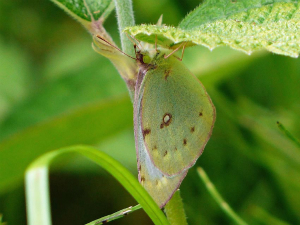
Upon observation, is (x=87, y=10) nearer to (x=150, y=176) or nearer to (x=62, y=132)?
(x=150, y=176)

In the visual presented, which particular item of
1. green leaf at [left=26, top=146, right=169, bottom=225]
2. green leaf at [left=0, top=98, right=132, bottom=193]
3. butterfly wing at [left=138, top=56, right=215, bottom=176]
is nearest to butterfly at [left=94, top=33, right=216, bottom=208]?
butterfly wing at [left=138, top=56, right=215, bottom=176]

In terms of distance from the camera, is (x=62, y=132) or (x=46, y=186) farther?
(x=62, y=132)

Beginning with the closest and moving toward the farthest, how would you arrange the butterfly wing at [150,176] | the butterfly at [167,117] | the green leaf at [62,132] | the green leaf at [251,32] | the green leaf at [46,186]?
1. the green leaf at [46,186]
2. the green leaf at [251,32]
3. the butterfly wing at [150,176]
4. the butterfly at [167,117]
5. the green leaf at [62,132]

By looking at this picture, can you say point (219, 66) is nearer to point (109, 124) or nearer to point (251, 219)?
point (109, 124)

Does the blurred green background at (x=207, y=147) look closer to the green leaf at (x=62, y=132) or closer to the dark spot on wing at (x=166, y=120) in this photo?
the green leaf at (x=62, y=132)

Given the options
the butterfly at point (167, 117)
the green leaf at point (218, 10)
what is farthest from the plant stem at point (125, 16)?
the green leaf at point (218, 10)

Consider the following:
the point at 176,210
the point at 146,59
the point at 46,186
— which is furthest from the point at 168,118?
the point at 46,186

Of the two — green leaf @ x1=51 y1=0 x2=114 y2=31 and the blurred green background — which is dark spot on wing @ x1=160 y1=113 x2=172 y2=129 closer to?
green leaf @ x1=51 y1=0 x2=114 y2=31
